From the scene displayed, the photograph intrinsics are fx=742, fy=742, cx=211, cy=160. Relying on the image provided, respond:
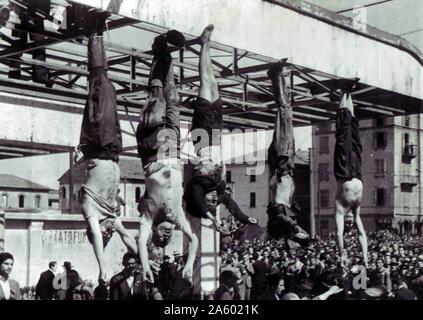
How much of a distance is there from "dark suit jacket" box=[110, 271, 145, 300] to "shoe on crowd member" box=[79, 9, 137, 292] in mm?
364

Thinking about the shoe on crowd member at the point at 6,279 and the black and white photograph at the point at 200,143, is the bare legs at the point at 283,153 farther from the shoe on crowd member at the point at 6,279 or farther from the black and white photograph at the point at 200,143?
the shoe on crowd member at the point at 6,279

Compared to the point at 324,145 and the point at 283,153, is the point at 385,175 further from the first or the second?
the point at 283,153

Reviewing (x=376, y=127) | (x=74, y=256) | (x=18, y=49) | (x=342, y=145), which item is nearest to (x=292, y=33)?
(x=342, y=145)

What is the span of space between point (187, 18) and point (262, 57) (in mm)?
2002

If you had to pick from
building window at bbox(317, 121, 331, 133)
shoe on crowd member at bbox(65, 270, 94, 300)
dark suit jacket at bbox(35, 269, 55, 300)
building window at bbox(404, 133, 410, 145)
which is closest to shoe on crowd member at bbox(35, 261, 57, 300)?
dark suit jacket at bbox(35, 269, 55, 300)

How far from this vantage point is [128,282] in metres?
9.58

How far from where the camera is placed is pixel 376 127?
19.5 m

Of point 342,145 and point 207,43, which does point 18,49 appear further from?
point 342,145

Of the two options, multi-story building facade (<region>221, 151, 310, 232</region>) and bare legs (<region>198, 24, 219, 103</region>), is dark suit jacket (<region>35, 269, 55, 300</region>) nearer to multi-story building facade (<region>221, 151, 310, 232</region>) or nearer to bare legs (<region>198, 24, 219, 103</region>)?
bare legs (<region>198, 24, 219, 103</region>)

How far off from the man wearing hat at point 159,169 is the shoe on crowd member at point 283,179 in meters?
2.21

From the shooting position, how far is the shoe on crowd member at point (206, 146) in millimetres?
10281

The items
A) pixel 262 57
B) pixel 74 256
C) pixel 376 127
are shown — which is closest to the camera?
pixel 262 57

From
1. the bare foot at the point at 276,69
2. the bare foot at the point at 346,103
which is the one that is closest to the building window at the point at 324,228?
the bare foot at the point at 346,103

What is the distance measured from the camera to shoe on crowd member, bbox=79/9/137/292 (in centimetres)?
888
